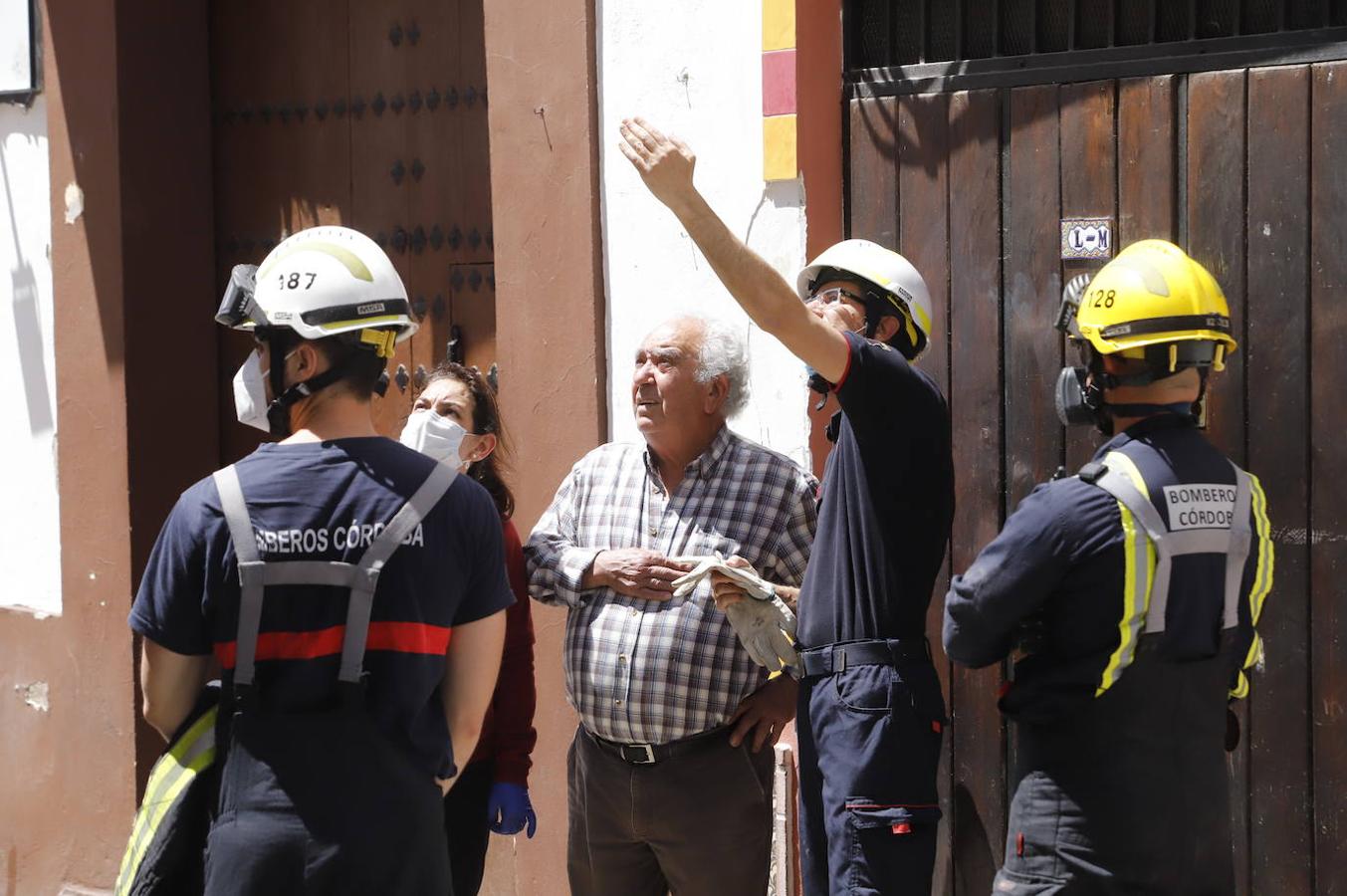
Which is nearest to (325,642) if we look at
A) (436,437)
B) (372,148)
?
(436,437)

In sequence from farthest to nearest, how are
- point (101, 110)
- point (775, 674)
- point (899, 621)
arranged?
point (101, 110) → point (775, 674) → point (899, 621)

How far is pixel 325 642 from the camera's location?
267 centimetres

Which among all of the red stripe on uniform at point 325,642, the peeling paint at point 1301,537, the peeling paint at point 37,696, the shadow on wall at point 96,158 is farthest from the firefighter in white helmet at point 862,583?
the peeling paint at point 37,696

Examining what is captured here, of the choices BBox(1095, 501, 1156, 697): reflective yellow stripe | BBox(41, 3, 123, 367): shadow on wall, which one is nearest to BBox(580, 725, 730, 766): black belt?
BBox(1095, 501, 1156, 697): reflective yellow stripe

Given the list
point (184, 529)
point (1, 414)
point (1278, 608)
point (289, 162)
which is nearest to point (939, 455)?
point (1278, 608)

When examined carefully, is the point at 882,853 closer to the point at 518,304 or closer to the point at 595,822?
the point at 595,822

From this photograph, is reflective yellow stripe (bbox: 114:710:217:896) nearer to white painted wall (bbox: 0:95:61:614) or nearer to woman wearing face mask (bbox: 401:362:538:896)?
woman wearing face mask (bbox: 401:362:538:896)

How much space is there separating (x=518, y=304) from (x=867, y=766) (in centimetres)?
219

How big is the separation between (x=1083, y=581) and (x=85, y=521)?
3.88 m

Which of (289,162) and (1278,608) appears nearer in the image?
(1278,608)

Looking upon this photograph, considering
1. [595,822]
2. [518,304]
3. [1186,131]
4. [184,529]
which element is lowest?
[595,822]

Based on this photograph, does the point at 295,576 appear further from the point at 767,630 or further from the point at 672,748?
the point at 672,748

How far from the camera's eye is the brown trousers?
371 cm

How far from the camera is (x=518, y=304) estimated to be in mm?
4871
